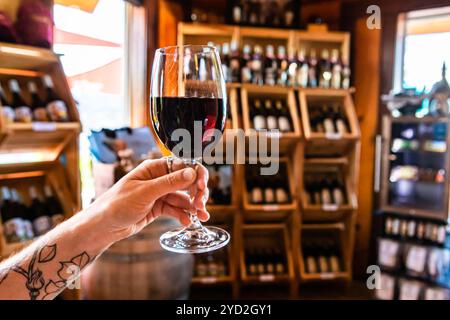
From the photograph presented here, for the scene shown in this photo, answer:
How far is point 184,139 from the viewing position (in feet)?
1.75

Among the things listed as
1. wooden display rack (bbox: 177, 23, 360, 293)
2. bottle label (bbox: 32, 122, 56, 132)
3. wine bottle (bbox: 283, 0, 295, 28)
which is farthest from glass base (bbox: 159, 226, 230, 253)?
A: wine bottle (bbox: 283, 0, 295, 28)

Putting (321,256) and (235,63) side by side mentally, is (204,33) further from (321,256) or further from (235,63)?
(321,256)

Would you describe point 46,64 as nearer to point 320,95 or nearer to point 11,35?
point 11,35

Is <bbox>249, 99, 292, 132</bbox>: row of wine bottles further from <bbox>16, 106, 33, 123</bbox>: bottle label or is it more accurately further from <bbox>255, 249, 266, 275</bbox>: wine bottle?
<bbox>16, 106, 33, 123</bbox>: bottle label

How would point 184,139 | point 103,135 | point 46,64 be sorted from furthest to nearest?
point 103,135 → point 46,64 → point 184,139

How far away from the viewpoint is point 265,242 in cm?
344

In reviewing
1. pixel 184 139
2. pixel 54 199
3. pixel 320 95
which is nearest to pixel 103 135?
pixel 54 199

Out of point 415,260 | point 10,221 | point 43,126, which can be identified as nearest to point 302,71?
point 415,260

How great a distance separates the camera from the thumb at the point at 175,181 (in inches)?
19.6

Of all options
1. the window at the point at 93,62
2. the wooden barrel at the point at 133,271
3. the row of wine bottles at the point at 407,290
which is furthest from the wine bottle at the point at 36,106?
the row of wine bottles at the point at 407,290

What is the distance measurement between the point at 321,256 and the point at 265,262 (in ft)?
1.64

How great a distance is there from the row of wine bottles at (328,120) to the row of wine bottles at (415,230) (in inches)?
32.3

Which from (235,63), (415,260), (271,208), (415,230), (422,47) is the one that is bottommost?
(415,260)
